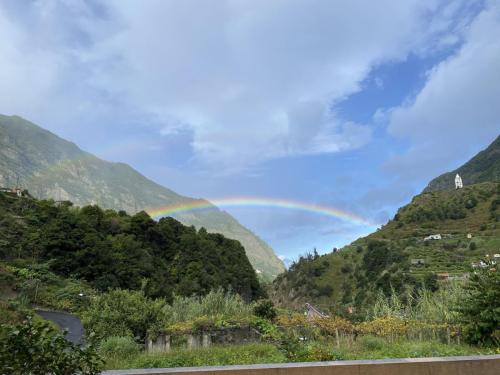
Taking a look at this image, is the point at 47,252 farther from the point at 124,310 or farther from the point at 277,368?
the point at 277,368

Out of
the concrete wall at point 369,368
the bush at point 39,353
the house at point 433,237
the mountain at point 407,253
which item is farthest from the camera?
the house at point 433,237

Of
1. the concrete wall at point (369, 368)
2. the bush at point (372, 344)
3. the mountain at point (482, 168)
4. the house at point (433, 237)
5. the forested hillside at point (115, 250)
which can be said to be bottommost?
the bush at point (372, 344)

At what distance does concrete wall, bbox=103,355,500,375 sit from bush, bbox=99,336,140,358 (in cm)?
459

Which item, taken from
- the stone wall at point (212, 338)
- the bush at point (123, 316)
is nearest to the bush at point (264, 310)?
the stone wall at point (212, 338)

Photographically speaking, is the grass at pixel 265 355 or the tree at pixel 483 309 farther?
the tree at pixel 483 309

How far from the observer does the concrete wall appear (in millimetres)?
4977

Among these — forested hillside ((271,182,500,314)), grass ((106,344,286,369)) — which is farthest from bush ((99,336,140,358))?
forested hillside ((271,182,500,314))

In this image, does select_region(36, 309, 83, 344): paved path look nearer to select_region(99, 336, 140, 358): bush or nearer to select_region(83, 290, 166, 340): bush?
select_region(83, 290, 166, 340): bush

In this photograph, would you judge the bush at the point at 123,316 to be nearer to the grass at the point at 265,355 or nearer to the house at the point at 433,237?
the grass at the point at 265,355

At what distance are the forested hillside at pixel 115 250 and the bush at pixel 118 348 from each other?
1787cm

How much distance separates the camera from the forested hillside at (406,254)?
224 ft

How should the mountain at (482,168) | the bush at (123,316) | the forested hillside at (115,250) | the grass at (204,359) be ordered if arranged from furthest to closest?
the mountain at (482,168) < the forested hillside at (115,250) < the bush at (123,316) < the grass at (204,359)

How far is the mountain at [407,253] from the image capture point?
224ft

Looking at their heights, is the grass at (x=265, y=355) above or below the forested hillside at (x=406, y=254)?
below
